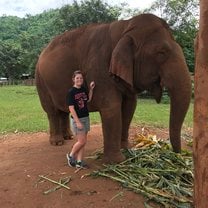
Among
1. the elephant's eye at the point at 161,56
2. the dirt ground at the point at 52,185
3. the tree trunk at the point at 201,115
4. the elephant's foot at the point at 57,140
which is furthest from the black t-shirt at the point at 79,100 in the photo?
the tree trunk at the point at 201,115

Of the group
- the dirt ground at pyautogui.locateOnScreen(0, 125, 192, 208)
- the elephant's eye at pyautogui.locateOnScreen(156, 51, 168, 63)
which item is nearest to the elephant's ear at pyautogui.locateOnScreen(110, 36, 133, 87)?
the elephant's eye at pyautogui.locateOnScreen(156, 51, 168, 63)

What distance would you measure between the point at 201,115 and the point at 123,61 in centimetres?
216

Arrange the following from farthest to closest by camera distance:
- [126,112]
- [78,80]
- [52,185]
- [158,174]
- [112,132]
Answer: [126,112], [112,132], [78,80], [158,174], [52,185]

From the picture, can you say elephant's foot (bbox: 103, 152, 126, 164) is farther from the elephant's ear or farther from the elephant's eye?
the elephant's eye

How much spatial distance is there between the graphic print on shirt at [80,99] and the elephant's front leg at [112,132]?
0.34 m

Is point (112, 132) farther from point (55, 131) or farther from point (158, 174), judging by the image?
point (55, 131)

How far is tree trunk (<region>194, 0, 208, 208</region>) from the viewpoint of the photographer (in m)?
4.18

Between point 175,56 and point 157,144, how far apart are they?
1.82m

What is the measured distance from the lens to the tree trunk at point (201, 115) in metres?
4.18

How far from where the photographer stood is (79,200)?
17.7ft

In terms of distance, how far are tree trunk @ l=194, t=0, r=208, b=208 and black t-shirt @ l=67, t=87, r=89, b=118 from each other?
2282 millimetres

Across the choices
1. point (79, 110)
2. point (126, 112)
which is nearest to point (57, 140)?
point (126, 112)

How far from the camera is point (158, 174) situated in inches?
234

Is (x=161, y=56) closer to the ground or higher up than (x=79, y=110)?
higher up
